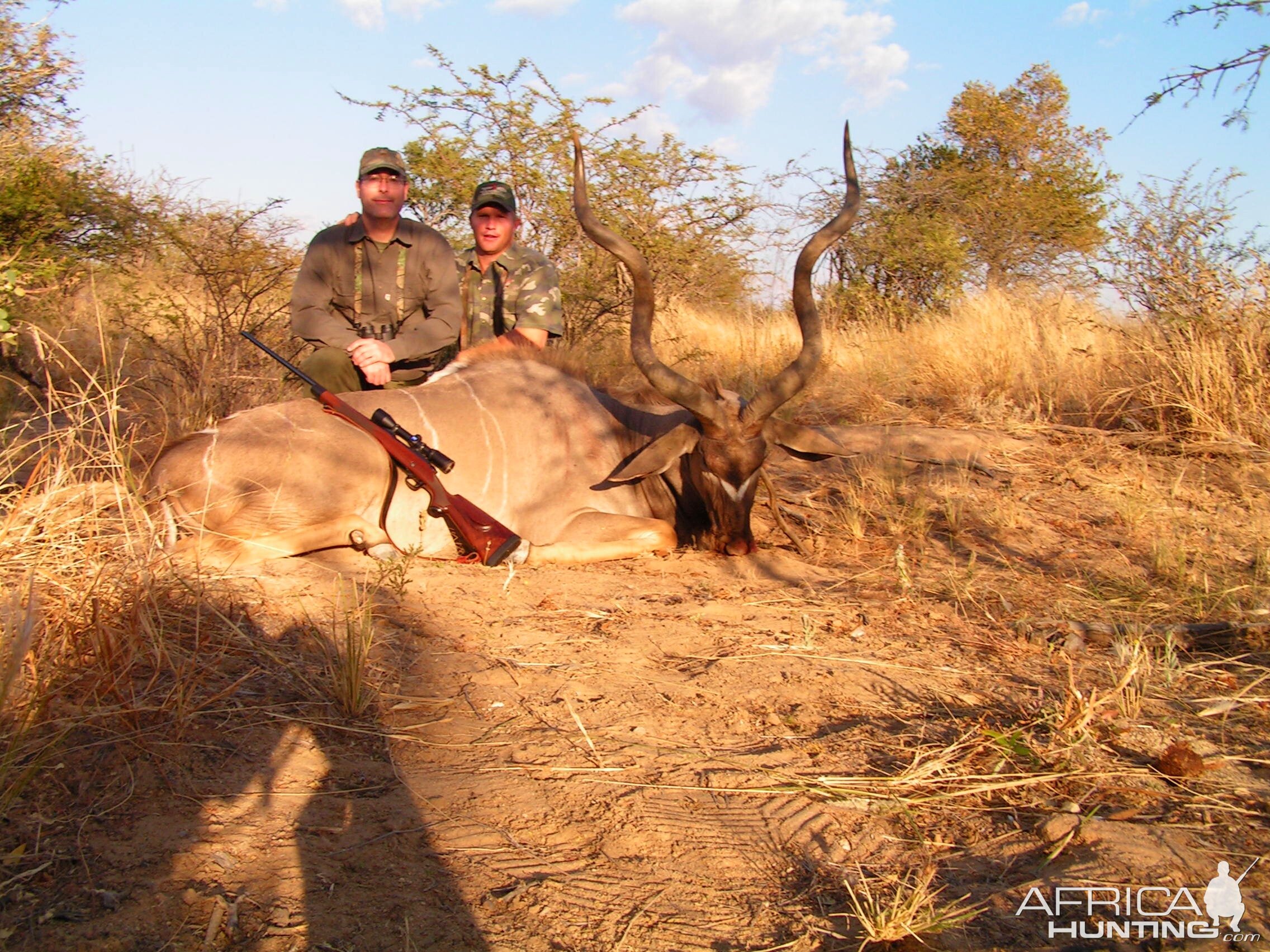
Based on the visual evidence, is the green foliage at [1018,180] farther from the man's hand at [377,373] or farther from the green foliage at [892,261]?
the man's hand at [377,373]

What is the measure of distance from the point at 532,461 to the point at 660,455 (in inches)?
26.3

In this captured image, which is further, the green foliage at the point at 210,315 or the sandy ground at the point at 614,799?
the green foliage at the point at 210,315

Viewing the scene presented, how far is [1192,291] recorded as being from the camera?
586 cm

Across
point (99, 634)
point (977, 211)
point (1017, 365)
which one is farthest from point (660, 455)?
point (977, 211)

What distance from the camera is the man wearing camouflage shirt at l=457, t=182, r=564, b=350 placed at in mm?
5926

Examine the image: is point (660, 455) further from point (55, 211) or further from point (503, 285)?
point (55, 211)

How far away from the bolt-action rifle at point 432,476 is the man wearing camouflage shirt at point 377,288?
81cm

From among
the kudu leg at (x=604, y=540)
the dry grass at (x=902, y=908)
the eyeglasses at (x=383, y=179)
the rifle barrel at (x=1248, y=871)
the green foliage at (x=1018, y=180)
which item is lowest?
the dry grass at (x=902, y=908)

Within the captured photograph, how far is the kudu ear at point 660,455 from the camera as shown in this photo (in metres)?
4.53

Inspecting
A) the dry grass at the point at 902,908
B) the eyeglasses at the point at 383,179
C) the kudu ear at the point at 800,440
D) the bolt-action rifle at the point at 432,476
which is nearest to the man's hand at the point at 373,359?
the bolt-action rifle at the point at 432,476

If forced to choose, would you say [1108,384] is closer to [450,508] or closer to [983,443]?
[983,443]

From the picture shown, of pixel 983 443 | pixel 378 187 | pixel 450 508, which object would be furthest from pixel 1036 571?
pixel 378 187

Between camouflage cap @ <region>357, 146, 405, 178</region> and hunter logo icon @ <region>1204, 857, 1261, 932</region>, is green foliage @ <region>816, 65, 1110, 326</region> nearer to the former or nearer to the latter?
camouflage cap @ <region>357, 146, 405, 178</region>

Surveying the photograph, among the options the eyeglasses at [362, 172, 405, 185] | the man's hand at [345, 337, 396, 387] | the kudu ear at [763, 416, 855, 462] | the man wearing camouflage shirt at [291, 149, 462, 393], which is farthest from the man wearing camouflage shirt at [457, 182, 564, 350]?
the kudu ear at [763, 416, 855, 462]
